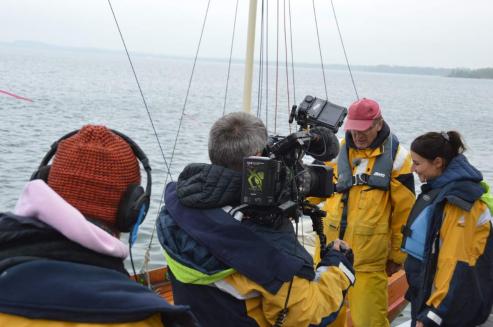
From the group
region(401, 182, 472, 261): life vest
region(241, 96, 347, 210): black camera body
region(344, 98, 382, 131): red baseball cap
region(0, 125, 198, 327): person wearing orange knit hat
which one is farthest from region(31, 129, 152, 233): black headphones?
region(344, 98, 382, 131): red baseball cap

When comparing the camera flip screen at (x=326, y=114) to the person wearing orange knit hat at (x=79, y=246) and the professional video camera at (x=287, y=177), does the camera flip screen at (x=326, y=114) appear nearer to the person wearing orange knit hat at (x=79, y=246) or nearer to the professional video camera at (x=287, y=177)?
the professional video camera at (x=287, y=177)

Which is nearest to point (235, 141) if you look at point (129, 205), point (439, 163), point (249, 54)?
point (129, 205)

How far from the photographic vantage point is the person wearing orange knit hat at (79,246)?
1071 millimetres

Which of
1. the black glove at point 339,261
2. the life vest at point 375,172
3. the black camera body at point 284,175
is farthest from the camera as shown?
the life vest at point 375,172

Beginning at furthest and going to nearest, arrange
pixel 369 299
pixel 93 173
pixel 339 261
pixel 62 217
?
pixel 369 299 < pixel 339 261 < pixel 93 173 < pixel 62 217

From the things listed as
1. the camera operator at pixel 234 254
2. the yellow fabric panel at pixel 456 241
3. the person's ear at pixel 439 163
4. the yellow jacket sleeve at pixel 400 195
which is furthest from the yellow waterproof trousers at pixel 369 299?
the camera operator at pixel 234 254

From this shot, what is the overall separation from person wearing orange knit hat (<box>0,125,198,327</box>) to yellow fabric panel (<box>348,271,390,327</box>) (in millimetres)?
2246

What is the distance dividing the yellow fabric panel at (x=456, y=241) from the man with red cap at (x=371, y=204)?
63 cm

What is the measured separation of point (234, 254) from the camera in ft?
5.93

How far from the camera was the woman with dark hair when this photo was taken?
2527 millimetres

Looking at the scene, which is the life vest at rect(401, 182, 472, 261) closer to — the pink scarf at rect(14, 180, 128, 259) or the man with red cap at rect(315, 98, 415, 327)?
the man with red cap at rect(315, 98, 415, 327)

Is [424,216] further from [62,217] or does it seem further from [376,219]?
Result: [62,217]

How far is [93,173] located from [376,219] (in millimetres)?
2241

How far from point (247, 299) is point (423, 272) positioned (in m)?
1.20
